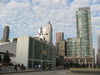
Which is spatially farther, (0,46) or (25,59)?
(0,46)

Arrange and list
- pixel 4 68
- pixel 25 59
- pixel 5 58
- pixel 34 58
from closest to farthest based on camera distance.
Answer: pixel 4 68 < pixel 5 58 < pixel 25 59 < pixel 34 58

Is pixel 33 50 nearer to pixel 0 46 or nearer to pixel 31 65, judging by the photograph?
pixel 31 65

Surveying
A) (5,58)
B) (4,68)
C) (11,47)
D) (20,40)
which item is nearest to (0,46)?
(11,47)

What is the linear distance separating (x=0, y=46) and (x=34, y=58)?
30889 mm

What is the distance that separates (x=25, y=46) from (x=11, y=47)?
1719 cm

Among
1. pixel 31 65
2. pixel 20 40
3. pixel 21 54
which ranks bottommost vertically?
pixel 31 65

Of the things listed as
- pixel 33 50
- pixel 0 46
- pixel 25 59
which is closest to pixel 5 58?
pixel 25 59

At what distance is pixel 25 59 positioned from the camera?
88688 millimetres

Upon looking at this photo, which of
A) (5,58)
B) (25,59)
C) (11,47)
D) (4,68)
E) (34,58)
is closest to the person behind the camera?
(4,68)

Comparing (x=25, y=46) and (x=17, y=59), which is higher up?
(x=25, y=46)

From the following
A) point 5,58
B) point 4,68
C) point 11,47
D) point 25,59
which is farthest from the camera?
point 11,47

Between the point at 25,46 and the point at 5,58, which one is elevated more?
the point at 25,46

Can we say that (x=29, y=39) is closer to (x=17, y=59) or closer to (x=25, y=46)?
(x=25, y=46)

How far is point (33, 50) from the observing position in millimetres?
93750
